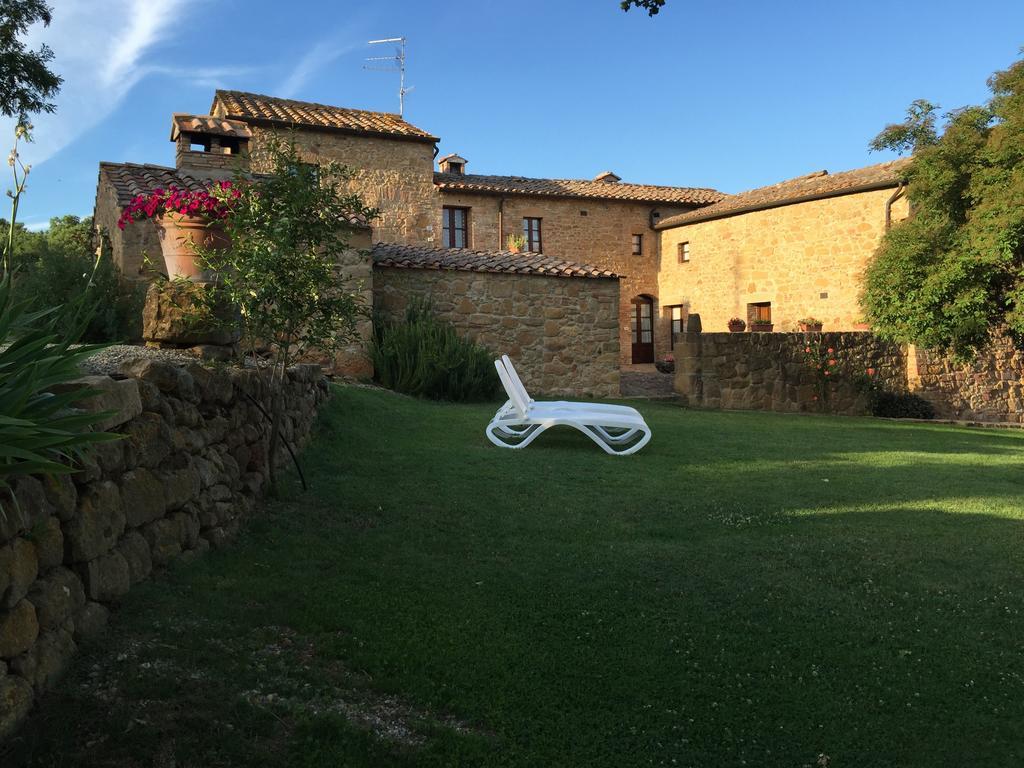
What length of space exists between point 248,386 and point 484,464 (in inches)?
88.6

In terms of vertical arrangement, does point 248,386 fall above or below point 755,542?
above

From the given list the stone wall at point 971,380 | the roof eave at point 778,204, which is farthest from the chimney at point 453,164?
the stone wall at point 971,380

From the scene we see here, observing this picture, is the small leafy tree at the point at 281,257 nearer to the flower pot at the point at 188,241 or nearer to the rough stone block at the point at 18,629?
the flower pot at the point at 188,241

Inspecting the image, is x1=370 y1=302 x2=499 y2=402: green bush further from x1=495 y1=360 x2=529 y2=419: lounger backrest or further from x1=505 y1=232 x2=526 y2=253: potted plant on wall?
x1=505 y1=232 x2=526 y2=253: potted plant on wall

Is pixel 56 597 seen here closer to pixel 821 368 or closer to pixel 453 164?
pixel 821 368

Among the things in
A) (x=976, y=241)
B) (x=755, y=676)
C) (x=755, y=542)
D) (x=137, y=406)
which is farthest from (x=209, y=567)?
(x=976, y=241)

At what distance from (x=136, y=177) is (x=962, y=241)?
1491 cm

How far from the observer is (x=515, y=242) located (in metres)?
22.2

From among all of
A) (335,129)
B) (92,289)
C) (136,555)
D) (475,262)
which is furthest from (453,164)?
(136,555)

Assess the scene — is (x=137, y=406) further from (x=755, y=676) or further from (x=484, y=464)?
(x=484, y=464)

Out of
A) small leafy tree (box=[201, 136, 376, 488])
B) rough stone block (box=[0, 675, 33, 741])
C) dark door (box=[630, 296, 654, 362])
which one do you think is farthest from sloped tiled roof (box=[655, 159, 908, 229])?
rough stone block (box=[0, 675, 33, 741])

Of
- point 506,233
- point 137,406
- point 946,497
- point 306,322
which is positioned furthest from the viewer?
point 506,233

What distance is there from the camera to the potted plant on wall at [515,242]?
2191 centimetres

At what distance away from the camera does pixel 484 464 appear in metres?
6.34
